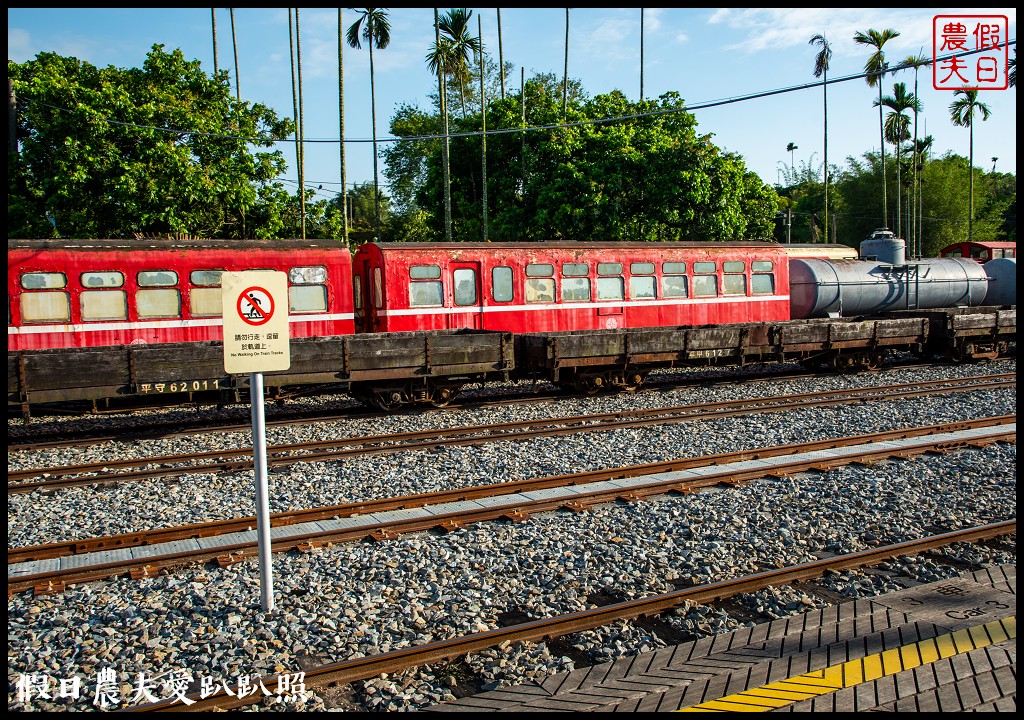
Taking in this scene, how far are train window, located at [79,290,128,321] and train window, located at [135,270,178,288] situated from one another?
405mm

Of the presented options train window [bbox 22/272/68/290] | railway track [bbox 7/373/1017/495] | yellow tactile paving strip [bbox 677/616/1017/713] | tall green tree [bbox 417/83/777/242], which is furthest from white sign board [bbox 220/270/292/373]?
tall green tree [bbox 417/83/777/242]

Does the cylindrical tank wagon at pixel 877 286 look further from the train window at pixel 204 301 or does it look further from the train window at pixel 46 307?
the train window at pixel 46 307

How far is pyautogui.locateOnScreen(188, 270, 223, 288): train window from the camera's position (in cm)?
1569

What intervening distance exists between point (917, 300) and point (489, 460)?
18.0m

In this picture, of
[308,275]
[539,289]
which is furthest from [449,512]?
[539,289]

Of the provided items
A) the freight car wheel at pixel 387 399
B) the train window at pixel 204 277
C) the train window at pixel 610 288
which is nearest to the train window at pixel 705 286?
the train window at pixel 610 288

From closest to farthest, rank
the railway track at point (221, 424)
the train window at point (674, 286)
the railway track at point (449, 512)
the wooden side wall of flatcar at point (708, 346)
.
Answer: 1. the railway track at point (449, 512)
2. the railway track at point (221, 424)
3. the wooden side wall of flatcar at point (708, 346)
4. the train window at point (674, 286)

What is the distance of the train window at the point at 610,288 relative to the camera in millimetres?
19219

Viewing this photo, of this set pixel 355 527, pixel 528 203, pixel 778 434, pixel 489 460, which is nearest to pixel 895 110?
pixel 528 203

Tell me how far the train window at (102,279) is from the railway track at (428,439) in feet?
18.1

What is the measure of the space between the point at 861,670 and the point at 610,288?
48.9 ft

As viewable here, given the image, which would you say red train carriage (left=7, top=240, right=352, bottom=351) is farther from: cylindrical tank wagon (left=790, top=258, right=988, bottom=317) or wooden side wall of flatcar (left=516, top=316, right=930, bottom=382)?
cylindrical tank wagon (left=790, top=258, right=988, bottom=317)

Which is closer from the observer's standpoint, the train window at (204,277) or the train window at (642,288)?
the train window at (204,277)

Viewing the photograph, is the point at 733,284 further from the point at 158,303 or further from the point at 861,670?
the point at 861,670
